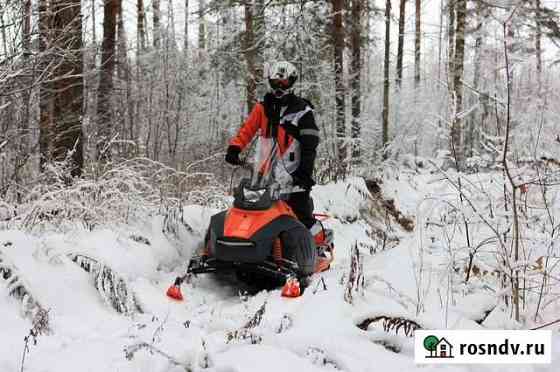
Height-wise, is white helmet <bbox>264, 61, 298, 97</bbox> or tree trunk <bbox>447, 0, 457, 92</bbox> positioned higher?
tree trunk <bbox>447, 0, 457, 92</bbox>

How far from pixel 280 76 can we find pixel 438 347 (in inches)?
118

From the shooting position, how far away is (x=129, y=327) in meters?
3.30

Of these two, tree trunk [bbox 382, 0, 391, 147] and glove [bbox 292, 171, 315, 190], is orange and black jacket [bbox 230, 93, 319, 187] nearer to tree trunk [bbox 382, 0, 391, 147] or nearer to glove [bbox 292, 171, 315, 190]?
glove [bbox 292, 171, 315, 190]

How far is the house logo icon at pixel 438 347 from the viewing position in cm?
284

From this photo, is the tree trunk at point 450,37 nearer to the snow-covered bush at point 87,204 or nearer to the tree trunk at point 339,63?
the tree trunk at point 339,63

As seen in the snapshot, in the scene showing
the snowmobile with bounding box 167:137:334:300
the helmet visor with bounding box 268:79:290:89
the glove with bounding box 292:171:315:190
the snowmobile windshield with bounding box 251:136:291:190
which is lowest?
the snowmobile with bounding box 167:137:334:300

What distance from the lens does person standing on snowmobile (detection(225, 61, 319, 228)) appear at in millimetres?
5180

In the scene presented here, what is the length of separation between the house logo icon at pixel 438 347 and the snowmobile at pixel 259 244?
1351mm

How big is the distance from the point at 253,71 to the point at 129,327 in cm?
1101

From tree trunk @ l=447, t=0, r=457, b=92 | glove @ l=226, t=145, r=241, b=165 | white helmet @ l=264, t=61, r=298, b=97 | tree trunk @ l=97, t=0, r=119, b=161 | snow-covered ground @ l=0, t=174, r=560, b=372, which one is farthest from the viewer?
tree trunk @ l=97, t=0, r=119, b=161

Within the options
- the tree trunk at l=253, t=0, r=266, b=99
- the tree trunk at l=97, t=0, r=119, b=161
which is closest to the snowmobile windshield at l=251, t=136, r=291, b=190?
the tree trunk at l=97, t=0, r=119, b=161

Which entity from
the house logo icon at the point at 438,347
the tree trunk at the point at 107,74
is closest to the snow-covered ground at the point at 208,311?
the house logo icon at the point at 438,347

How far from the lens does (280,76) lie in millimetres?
5141

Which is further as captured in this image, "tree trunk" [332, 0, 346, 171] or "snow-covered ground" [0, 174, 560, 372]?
"tree trunk" [332, 0, 346, 171]
